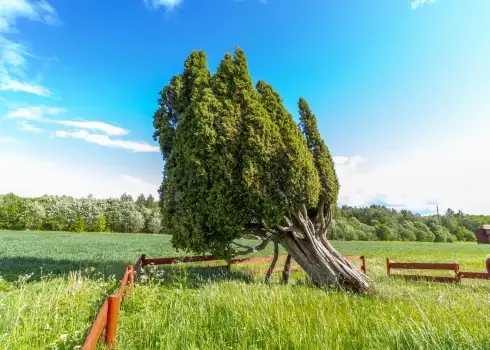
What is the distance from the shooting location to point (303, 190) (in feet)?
31.4

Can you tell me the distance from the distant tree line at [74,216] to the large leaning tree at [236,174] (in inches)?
2300

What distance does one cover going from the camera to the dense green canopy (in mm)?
8953

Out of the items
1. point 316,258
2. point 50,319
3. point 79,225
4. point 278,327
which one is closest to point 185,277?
point 50,319

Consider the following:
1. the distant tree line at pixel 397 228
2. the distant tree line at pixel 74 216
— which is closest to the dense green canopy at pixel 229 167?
the distant tree line at pixel 397 228

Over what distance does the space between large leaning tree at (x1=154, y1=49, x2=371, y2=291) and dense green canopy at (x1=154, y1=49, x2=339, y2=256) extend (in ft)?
0.11

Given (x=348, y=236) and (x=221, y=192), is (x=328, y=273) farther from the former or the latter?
(x=348, y=236)

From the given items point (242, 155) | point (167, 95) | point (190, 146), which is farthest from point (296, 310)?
point (167, 95)

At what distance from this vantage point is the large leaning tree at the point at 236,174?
8984 millimetres

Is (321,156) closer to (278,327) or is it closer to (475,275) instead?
(475,275)

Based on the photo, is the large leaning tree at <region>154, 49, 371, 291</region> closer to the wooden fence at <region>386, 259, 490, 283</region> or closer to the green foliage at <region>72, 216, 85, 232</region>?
the wooden fence at <region>386, 259, 490, 283</region>

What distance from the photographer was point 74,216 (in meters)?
70.6

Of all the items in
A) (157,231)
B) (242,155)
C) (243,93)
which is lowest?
(157,231)

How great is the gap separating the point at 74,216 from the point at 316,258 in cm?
7609

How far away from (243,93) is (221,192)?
3.68 metres
